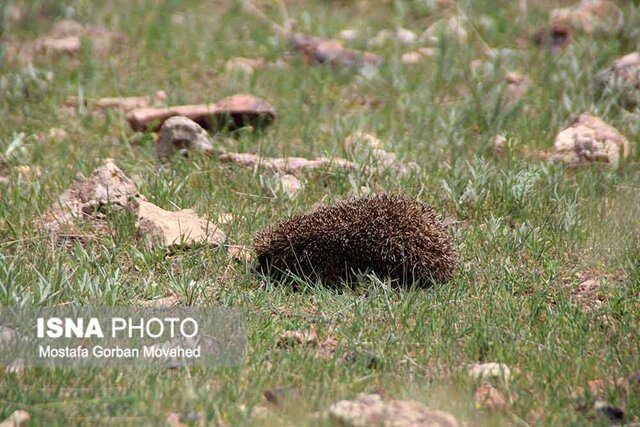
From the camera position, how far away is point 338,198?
237 inches

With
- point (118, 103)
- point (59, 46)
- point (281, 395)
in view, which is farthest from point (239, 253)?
point (59, 46)

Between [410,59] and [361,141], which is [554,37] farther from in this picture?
[361,141]

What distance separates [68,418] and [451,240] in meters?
2.38

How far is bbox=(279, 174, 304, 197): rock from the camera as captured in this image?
6016 mm

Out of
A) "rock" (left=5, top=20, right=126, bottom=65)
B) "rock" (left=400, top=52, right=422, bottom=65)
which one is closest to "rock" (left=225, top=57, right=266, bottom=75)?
"rock" (left=5, top=20, right=126, bottom=65)

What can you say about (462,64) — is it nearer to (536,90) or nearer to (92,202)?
(536,90)

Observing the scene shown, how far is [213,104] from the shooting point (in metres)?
7.25

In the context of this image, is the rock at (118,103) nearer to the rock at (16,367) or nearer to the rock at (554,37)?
the rock at (554,37)

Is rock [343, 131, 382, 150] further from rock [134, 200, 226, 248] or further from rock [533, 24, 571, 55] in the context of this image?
rock [533, 24, 571, 55]

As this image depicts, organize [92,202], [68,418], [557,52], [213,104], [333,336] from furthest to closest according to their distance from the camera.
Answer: [557,52] → [213,104] → [92,202] → [333,336] → [68,418]

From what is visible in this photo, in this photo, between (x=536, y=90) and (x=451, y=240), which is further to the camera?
(x=536, y=90)

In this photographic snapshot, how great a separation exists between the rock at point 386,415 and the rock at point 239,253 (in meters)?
1.86

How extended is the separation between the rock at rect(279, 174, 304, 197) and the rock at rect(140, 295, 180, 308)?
1.46m

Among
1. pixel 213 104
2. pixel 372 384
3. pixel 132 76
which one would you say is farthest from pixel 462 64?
pixel 372 384
